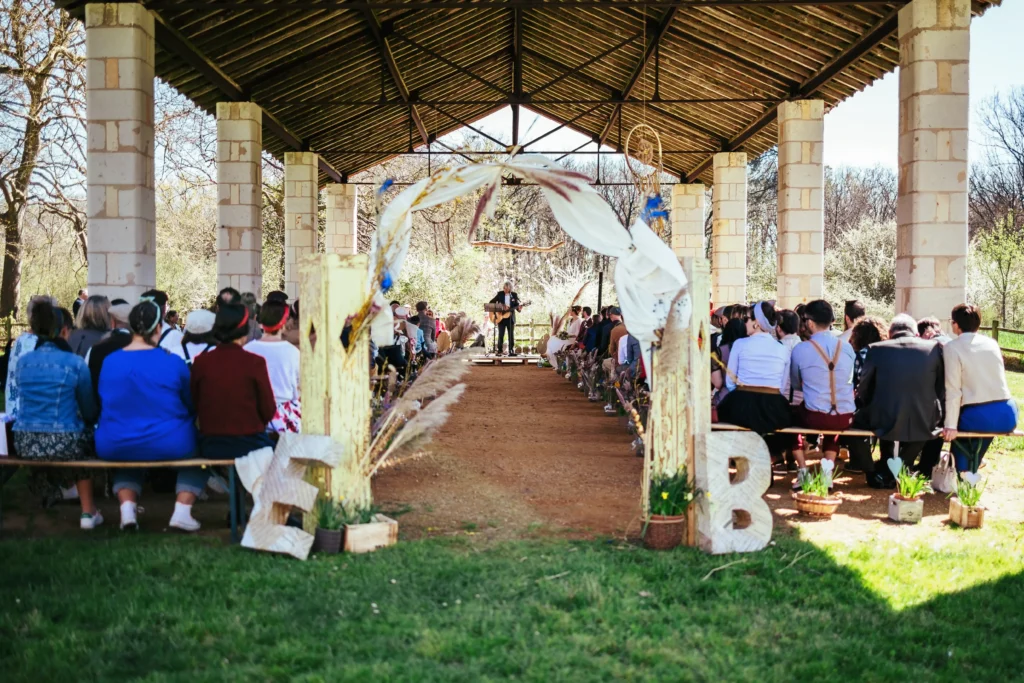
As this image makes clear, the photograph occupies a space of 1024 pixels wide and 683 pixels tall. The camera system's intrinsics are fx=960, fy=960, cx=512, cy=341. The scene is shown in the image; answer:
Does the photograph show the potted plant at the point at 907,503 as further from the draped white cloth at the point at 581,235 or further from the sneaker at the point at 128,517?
the sneaker at the point at 128,517

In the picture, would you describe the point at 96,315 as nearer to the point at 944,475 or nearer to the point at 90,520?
the point at 90,520

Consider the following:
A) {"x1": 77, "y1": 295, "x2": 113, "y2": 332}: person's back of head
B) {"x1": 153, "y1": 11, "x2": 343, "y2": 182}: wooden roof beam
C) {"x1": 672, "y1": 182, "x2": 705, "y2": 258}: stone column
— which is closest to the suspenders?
{"x1": 77, "y1": 295, "x2": 113, "y2": 332}: person's back of head

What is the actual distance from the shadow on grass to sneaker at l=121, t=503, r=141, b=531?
29 cm

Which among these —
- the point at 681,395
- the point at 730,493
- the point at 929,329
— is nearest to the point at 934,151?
the point at 929,329

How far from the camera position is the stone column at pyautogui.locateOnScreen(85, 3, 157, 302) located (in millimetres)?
8742

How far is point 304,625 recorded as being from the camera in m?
3.68

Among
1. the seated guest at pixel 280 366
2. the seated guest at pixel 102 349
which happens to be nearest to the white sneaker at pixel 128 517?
the seated guest at pixel 102 349

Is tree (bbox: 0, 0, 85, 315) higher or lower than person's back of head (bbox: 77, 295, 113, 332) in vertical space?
higher

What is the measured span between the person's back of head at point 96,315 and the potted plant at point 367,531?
2.66 meters

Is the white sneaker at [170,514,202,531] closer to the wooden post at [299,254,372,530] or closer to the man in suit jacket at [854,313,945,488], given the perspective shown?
the wooden post at [299,254,372,530]

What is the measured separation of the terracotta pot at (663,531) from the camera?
4.76 meters

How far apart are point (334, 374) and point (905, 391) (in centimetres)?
367

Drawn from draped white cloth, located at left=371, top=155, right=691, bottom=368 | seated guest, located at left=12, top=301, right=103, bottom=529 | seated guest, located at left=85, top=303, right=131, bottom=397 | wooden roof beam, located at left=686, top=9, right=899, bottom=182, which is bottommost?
seated guest, located at left=12, top=301, right=103, bottom=529

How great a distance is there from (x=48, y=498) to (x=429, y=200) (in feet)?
9.69
